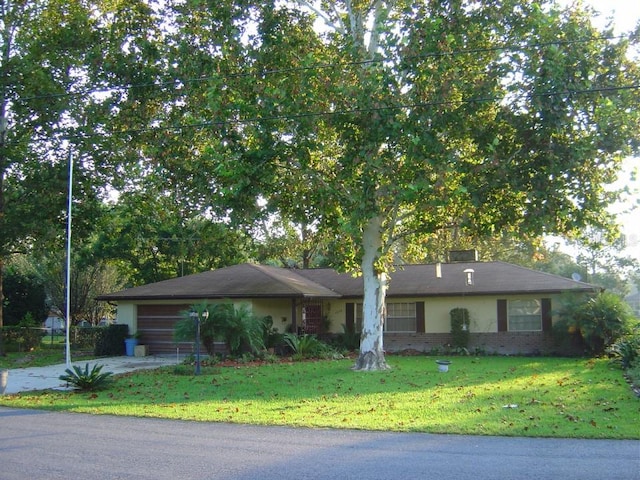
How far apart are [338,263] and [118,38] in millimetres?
9993

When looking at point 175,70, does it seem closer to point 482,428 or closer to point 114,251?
point 482,428

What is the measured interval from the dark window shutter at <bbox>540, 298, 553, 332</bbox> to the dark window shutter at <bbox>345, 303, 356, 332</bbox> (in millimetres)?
7963

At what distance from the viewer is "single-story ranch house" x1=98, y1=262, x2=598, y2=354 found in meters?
25.0

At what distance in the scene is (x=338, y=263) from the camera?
68.6 feet

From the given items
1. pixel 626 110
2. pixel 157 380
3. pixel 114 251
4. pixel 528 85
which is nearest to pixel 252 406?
pixel 157 380

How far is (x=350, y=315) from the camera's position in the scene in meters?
28.4

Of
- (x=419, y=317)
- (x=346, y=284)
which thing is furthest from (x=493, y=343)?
(x=346, y=284)

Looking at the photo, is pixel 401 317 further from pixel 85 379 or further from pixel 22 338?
pixel 22 338

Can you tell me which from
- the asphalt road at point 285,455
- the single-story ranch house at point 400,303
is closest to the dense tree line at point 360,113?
the single-story ranch house at point 400,303

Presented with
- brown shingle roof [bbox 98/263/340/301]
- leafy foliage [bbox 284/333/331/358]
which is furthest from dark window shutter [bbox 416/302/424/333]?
leafy foliage [bbox 284/333/331/358]

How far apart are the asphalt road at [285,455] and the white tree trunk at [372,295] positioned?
9.50 m

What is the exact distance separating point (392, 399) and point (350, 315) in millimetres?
15321

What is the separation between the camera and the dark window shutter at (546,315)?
982 inches

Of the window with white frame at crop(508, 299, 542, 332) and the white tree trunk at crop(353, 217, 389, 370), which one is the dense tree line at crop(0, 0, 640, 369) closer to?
the white tree trunk at crop(353, 217, 389, 370)
